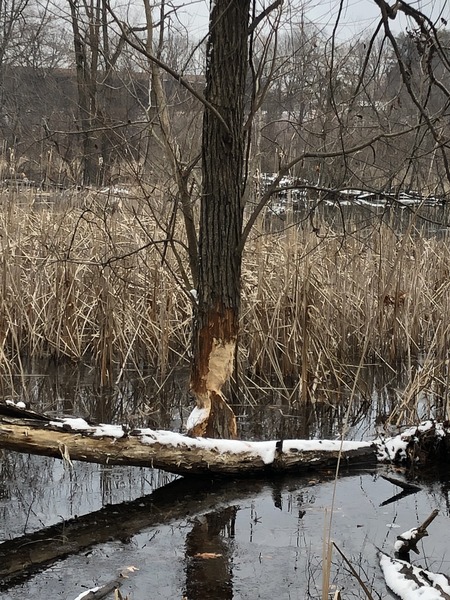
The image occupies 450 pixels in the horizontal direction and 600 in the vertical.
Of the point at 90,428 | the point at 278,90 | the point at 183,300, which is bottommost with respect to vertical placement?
the point at 90,428

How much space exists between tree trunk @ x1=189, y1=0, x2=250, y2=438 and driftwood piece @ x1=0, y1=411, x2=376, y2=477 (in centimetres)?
39

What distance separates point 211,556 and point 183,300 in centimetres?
329

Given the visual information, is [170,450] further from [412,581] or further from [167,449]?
[412,581]

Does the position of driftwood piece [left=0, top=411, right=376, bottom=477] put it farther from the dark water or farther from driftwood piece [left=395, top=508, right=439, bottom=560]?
driftwood piece [left=395, top=508, right=439, bottom=560]

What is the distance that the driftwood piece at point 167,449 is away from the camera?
3.61 m

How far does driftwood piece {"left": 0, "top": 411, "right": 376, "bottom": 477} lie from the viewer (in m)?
3.61

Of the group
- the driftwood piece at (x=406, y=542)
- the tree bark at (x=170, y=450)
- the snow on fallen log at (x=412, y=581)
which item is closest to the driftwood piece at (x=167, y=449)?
the tree bark at (x=170, y=450)

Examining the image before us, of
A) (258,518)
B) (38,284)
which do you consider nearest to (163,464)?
(258,518)

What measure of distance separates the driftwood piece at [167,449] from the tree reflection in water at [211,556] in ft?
0.95

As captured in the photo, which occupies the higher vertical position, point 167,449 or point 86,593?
point 167,449

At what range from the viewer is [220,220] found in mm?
4219

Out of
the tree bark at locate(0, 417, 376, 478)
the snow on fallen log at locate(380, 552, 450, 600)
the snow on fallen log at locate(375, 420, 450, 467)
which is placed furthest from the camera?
the snow on fallen log at locate(375, 420, 450, 467)

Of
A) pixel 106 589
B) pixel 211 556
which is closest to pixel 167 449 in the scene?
pixel 211 556

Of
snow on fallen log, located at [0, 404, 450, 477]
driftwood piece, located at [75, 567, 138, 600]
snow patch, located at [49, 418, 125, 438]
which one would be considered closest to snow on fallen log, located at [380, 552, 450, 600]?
snow on fallen log, located at [0, 404, 450, 477]
